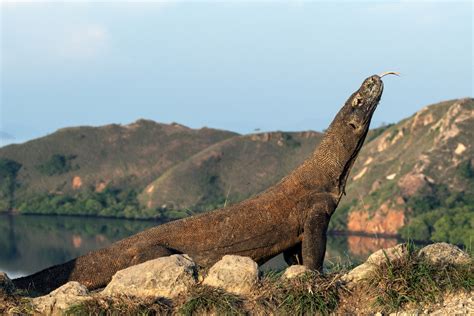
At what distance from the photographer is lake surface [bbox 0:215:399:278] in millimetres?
78438

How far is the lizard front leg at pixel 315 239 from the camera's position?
13.5m

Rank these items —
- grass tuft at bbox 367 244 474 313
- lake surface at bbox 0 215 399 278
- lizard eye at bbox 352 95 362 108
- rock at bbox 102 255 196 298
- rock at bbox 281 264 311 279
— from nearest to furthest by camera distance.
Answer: grass tuft at bbox 367 244 474 313
rock at bbox 102 255 196 298
rock at bbox 281 264 311 279
lizard eye at bbox 352 95 362 108
lake surface at bbox 0 215 399 278

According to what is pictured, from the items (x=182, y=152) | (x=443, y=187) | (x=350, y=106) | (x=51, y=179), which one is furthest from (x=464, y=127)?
(x=350, y=106)

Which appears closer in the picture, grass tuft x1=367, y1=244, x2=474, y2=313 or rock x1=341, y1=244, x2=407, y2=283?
grass tuft x1=367, y1=244, x2=474, y2=313

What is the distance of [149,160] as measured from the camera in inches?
6073

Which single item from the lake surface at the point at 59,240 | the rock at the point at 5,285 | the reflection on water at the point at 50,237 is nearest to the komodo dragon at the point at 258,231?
the rock at the point at 5,285

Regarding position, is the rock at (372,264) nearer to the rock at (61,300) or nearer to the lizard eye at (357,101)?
the lizard eye at (357,101)

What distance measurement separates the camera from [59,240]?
3922 inches

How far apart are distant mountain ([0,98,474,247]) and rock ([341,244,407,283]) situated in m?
72.8

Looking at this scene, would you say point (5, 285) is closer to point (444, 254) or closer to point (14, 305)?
point (14, 305)

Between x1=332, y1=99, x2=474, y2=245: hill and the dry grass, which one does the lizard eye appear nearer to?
the dry grass

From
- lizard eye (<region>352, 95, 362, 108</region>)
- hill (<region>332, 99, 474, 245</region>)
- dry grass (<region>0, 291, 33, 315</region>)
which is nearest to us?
dry grass (<region>0, 291, 33, 315</region>)

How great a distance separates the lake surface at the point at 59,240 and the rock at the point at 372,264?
5143 cm

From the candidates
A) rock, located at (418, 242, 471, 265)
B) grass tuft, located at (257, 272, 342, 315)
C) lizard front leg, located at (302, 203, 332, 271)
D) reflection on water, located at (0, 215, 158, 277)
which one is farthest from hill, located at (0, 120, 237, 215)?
grass tuft, located at (257, 272, 342, 315)
